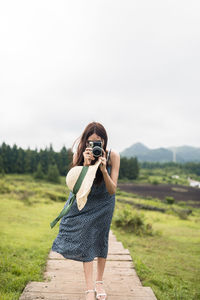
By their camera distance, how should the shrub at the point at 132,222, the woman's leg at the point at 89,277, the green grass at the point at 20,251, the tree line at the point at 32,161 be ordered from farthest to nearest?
the tree line at the point at 32,161
the shrub at the point at 132,222
the green grass at the point at 20,251
the woman's leg at the point at 89,277

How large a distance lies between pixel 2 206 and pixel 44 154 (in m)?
50.6

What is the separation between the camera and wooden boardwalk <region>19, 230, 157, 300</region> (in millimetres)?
2871

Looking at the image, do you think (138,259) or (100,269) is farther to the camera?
(138,259)

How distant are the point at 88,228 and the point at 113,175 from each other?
27.8 inches

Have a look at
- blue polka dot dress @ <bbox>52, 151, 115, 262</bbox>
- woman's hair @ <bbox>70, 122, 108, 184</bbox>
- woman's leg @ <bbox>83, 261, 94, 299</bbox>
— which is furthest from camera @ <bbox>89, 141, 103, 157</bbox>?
woman's leg @ <bbox>83, 261, 94, 299</bbox>

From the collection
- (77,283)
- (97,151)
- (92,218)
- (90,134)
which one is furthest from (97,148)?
(77,283)

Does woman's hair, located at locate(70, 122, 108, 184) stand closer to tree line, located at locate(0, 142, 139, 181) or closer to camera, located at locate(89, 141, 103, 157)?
camera, located at locate(89, 141, 103, 157)

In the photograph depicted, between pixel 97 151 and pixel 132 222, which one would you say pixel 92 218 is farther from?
pixel 132 222

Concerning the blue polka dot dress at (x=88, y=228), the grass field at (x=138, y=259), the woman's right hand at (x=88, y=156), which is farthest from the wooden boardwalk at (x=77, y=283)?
the woman's right hand at (x=88, y=156)

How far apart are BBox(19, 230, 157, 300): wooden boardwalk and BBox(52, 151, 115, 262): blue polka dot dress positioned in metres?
0.54

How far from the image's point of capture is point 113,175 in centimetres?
287

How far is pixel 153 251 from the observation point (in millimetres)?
6223

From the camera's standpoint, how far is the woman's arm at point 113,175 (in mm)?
2689

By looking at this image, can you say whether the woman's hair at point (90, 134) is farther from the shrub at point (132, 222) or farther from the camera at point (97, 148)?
the shrub at point (132, 222)
